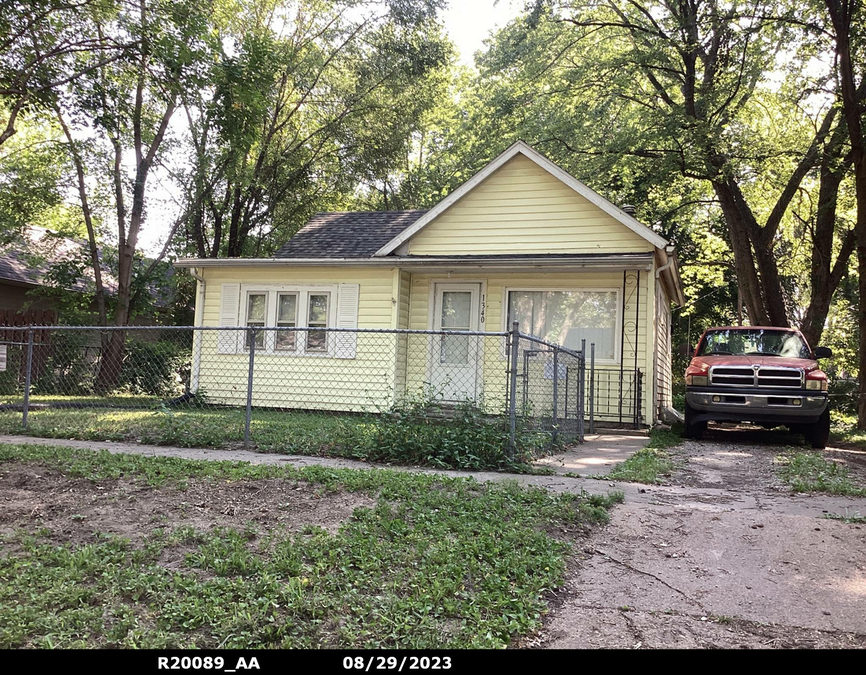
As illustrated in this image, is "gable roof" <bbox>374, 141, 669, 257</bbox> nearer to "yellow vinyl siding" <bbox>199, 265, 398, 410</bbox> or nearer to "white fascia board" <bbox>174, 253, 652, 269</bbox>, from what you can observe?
"white fascia board" <bbox>174, 253, 652, 269</bbox>

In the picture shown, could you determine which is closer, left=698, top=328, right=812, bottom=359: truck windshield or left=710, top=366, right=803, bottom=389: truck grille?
left=710, top=366, right=803, bottom=389: truck grille

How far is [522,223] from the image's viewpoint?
13406 millimetres

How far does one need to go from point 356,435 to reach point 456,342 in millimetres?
5538

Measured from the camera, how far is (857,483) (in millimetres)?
6582

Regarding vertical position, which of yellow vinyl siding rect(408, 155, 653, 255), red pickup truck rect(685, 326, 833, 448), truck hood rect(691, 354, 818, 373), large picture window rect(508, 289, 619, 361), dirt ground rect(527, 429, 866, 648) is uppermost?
yellow vinyl siding rect(408, 155, 653, 255)

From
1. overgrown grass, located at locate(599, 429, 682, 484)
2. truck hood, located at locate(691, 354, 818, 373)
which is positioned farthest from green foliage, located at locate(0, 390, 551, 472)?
truck hood, located at locate(691, 354, 818, 373)

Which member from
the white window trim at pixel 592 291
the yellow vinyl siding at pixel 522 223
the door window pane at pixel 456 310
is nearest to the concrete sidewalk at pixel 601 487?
the white window trim at pixel 592 291

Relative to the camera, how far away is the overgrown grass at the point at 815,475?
611 centimetres

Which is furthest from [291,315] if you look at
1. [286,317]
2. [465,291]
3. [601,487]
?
[601,487]

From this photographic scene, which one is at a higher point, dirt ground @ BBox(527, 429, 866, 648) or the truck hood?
the truck hood

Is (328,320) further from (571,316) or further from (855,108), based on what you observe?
(855,108)

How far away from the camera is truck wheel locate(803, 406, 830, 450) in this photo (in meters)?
10.3

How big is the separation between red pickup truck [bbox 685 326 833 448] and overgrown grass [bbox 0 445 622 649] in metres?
6.44

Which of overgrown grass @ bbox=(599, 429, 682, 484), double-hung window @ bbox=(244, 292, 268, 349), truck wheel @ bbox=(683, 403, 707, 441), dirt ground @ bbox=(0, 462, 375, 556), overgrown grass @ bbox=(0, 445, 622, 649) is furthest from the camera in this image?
double-hung window @ bbox=(244, 292, 268, 349)
